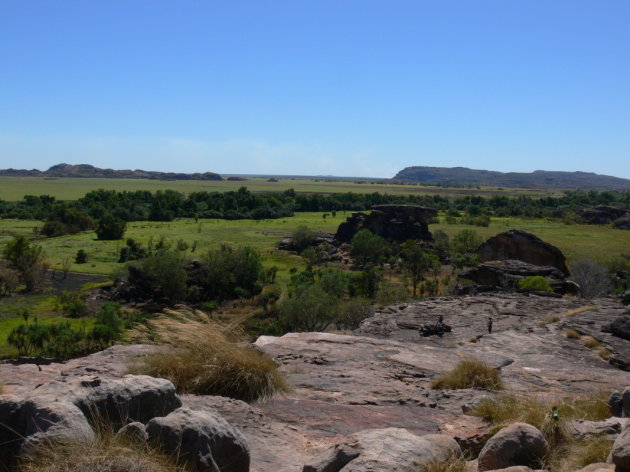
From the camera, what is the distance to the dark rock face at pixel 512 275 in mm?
26188

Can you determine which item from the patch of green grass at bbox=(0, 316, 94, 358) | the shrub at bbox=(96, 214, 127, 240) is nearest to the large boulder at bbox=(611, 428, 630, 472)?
the patch of green grass at bbox=(0, 316, 94, 358)

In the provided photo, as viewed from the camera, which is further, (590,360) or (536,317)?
(536,317)

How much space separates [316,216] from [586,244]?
60.4 m

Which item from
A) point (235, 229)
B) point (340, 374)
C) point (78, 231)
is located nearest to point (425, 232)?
point (235, 229)

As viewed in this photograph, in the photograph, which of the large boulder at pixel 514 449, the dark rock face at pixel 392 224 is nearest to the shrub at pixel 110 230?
the dark rock face at pixel 392 224

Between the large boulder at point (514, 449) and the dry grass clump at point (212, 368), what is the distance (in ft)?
9.44

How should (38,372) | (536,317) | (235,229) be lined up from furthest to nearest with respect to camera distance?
(235,229) → (536,317) → (38,372)

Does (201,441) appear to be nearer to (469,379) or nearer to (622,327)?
(469,379)

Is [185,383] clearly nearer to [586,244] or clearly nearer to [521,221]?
[586,244]

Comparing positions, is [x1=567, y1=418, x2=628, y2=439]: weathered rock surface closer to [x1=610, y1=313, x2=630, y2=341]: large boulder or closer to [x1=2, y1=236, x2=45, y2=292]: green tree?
[x1=610, y1=313, x2=630, y2=341]: large boulder

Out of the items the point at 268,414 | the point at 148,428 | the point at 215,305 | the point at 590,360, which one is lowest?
the point at 215,305

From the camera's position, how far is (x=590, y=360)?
11.5 metres

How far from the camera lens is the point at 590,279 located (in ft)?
121

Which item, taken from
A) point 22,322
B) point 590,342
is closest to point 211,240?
point 22,322
